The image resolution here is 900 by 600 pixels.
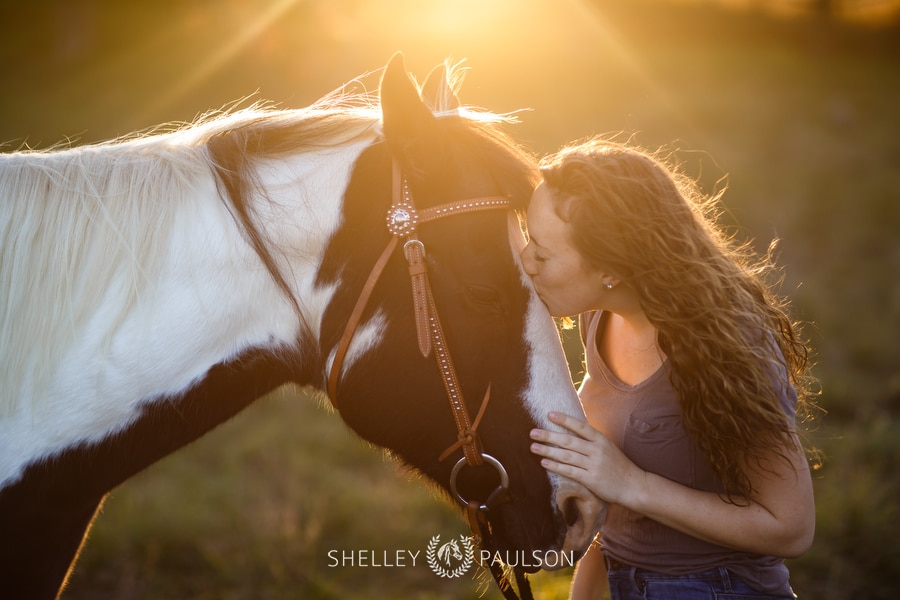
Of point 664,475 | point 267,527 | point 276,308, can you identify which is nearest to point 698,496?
point 664,475

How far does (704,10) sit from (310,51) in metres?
10.4

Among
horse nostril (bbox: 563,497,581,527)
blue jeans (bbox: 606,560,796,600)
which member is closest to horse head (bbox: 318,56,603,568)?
horse nostril (bbox: 563,497,581,527)

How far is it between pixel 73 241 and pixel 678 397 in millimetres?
1639

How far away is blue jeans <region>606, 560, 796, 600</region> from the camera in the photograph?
1.90m

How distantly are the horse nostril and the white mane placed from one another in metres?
1.24

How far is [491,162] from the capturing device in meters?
1.85

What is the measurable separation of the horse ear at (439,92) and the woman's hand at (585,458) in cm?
97

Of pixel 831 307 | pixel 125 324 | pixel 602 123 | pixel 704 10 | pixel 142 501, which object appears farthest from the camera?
pixel 704 10

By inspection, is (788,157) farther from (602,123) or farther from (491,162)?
(491,162)

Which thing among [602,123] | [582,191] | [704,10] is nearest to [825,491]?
[582,191]

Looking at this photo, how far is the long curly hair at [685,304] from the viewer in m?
1.80

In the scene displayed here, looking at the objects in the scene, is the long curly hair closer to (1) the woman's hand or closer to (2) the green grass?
(1) the woman's hand

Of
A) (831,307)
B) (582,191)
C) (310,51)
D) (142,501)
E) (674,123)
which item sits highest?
(582,191)

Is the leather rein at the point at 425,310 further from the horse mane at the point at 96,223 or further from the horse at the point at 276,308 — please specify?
the horse mane at the point at 96,223
